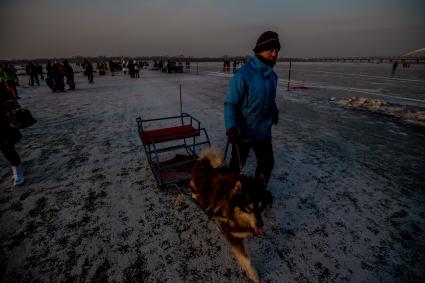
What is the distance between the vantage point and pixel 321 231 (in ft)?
10.0

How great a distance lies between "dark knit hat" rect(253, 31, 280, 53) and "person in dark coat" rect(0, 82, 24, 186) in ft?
13.9

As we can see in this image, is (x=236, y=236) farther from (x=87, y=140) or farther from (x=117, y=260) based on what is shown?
(x=87, y=140)

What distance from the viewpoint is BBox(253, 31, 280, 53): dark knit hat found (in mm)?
2654

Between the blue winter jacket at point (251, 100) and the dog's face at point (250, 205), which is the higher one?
the blue winter jacket at point (251, 100)

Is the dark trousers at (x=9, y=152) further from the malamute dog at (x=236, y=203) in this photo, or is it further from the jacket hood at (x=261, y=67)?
the jacket hood at (x=261, y=67)

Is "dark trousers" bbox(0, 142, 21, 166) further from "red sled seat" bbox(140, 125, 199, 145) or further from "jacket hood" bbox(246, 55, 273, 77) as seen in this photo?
"jacket hood" bbox(246, 55, 273, 77)

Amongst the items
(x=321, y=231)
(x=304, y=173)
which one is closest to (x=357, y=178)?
(x=304, y=173)

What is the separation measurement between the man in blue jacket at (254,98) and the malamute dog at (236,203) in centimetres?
48

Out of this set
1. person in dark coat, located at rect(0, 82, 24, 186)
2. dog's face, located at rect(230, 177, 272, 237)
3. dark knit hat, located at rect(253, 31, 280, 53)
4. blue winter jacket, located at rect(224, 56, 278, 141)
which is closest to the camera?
dog's face, located at rect(230, 177, 272, 237)

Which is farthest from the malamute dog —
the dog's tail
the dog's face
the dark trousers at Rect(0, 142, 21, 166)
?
the dark trousers at Rect(0, 142, 21, 166)

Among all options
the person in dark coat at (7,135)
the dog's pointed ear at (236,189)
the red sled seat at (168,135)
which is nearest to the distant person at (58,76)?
the person in dark coat at (7,135)

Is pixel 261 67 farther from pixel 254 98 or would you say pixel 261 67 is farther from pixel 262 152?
pixel 262 152

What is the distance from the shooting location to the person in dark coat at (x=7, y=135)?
152 inches

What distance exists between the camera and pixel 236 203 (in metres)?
2.17
